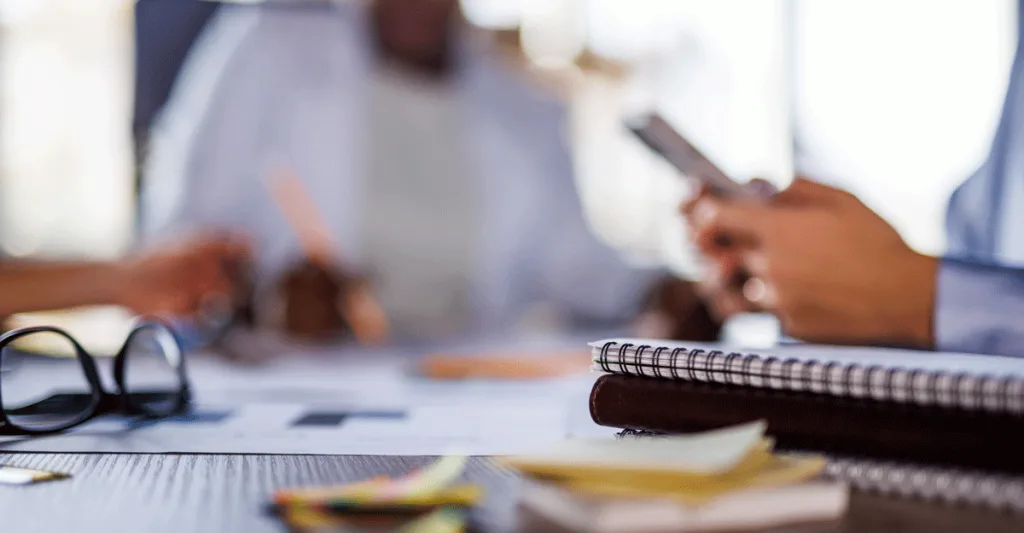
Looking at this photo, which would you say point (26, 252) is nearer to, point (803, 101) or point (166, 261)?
point (166, 261)

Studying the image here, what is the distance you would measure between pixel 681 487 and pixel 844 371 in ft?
0.36

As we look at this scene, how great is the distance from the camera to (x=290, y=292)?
142 cm

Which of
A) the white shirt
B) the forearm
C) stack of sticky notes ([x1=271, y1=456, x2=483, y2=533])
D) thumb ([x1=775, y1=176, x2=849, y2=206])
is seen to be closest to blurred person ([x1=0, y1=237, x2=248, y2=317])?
the forearm

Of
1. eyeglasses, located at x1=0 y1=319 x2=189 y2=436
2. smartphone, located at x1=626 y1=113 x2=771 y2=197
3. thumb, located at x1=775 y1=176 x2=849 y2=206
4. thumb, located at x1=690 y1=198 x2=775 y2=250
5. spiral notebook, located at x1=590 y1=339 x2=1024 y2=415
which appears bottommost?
eyeglasses, located at x1=0 y1=319 x2=189 y2=436

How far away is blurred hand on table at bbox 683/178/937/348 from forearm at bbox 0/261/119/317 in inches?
33.8

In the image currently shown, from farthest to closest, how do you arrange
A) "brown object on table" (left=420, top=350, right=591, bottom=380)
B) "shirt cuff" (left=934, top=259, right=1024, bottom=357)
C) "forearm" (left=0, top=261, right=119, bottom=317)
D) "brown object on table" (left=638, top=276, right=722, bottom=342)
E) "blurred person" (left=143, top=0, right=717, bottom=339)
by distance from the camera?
"blurred person" (left=143, top=0, right=717, bottom=339)
"brown object on table" (left=638, top=276, right=722, bottom=342)
"forearm" (left=0, top=261, right=119, bottom=317)
"brown object on table" (left=420, top=350, right=591, bottom=380)
"shirt cuff" (left=934, top=259, right=1024, bottom=357)

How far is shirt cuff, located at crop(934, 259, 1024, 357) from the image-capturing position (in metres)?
0.69

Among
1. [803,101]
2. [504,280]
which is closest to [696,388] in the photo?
[803,101]

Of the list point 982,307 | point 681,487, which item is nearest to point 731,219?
point 982,307

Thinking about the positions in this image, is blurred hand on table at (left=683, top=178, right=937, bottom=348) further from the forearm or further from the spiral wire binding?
the forearm

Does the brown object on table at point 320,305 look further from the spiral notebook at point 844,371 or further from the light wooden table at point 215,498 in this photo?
the spiral notebook at point 844,371

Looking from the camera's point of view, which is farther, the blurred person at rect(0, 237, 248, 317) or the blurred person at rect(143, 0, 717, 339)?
the blurred person at rect(143, 0, 717, 339)

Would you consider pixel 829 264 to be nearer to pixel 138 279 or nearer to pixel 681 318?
pixel 681 318

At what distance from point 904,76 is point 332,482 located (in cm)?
129
